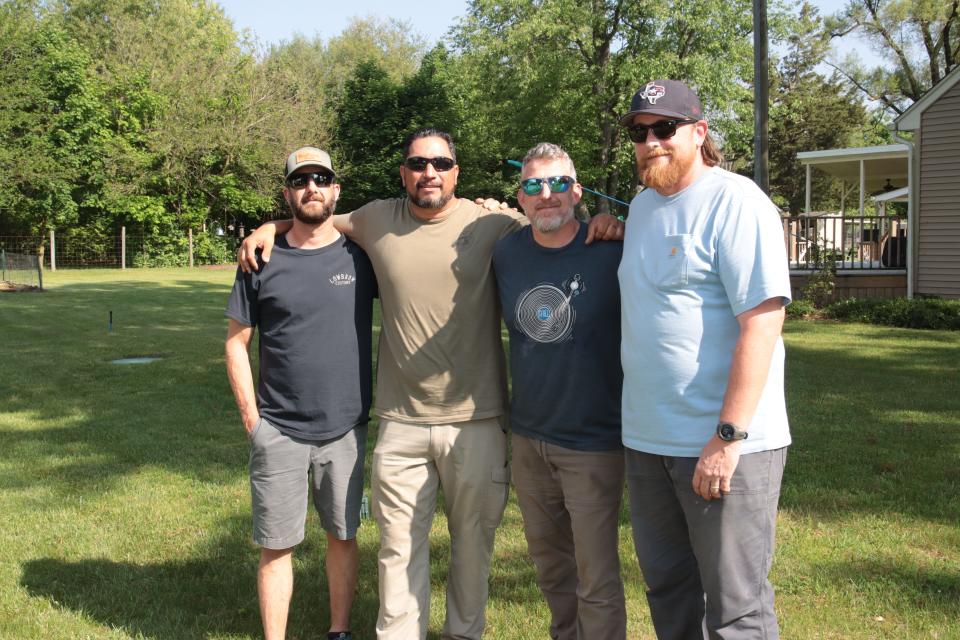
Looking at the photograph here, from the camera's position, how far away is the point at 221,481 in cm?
587

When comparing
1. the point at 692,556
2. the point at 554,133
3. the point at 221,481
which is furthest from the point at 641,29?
the point at 692,556

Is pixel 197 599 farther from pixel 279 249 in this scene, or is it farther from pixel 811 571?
pixel 811 571

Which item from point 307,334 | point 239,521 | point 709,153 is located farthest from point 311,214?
point 239,521

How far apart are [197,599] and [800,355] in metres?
8.70

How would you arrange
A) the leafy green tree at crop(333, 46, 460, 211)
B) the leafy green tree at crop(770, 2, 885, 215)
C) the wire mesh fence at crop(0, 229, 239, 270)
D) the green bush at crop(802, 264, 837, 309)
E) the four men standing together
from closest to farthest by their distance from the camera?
1. the four men standing together
2. the green bush at crop(802, 264, 837, 309)
3. the wire mesh fence at crop(0, 229, 239, 270)
4. the leafy green tree at crop(333, 46, 460, 211)
5. the leafy green tree at crop(770, 2, 885, 215)

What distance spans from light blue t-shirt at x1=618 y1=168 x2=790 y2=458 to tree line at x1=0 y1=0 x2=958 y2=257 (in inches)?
1070

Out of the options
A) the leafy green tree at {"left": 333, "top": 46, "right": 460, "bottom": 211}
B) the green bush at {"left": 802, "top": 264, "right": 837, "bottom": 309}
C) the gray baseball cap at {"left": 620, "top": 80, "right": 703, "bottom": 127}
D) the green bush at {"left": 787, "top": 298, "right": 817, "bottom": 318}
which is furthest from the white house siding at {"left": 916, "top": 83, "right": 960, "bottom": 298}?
the leafy green tree at {"left": 333, "top": 46, "right": 460, "bottom": 211}

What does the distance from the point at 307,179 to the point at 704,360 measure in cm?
180

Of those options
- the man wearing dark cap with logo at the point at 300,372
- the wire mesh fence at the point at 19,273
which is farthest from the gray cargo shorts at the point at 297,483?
the wire mesh fence at the point at 19,273

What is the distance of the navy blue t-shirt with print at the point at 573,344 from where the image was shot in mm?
3016

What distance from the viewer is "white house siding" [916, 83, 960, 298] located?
597 inches

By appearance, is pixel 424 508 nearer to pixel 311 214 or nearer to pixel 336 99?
pixel 311 214

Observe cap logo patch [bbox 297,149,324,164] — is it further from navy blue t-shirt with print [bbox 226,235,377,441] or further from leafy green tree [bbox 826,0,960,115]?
leafy green tree [bbox 826,0,960,115]

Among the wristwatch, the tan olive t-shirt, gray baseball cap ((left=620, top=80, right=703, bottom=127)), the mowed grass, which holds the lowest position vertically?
the mowed grass
